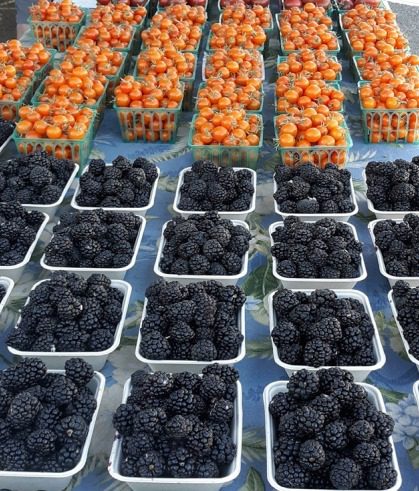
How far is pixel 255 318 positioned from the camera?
1.88 meters

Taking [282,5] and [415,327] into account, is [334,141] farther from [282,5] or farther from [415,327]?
[282,5]

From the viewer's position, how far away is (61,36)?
3549 mm

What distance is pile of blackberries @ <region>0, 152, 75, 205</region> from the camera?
2170 millimetres

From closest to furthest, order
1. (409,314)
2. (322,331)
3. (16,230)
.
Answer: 1. (322,331)
2. (409,314)
3. (16,230)

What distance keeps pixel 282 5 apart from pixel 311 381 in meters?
3.20

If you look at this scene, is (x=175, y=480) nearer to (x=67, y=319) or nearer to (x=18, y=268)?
(x=67, y=319)

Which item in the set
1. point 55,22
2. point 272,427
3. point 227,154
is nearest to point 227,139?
point 227,154

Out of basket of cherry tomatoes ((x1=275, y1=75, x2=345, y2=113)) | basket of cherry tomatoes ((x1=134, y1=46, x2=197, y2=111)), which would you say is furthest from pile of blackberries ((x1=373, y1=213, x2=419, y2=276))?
basket of cherry tomatoes ((x1=134, y1=46, x2=197, y2=111))

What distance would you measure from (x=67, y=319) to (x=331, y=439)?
76cm

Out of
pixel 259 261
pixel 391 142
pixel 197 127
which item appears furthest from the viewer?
pixel 391 142

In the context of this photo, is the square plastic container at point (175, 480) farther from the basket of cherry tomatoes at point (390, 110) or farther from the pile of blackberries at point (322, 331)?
the basket of cherry tomatoes at point (390, 110)

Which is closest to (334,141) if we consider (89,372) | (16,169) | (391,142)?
(391,142)

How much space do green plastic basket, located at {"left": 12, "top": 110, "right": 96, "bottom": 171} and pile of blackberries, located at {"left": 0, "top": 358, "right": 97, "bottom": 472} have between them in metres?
1.22

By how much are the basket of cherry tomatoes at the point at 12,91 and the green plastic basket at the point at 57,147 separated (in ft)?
0.94
